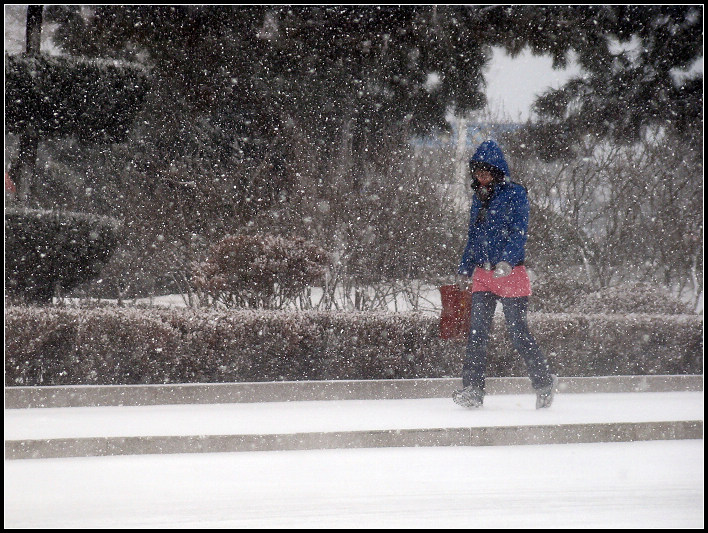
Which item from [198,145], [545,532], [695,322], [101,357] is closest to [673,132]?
[695,322]

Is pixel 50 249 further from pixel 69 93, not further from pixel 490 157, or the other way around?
pixel 490 157

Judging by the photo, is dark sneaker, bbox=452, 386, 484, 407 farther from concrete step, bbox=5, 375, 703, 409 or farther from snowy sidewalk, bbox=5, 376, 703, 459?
concrete step, bbox=5, 375, 703, 409

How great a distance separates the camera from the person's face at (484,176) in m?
5.86

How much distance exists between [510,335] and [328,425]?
1645 mm

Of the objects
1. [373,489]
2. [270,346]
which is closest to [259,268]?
[270,346]

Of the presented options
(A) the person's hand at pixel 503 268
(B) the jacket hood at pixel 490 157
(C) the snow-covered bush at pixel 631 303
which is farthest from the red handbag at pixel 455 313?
(C) the snow-covered bush at pixel 631 303

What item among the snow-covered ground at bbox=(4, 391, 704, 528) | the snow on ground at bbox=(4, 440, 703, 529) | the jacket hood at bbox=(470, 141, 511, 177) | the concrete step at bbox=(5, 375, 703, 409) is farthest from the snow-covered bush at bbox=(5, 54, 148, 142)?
the snow on ground at bbox=(4, 440, 703, 529)

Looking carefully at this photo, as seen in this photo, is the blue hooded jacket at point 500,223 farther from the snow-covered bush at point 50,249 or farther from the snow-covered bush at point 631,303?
the snow-covered bush at point 631,303

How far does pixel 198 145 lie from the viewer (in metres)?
12.7

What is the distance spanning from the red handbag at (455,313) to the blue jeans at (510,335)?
39cm

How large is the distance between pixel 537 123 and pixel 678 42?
8.25ft

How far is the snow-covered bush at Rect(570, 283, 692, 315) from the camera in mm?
10141

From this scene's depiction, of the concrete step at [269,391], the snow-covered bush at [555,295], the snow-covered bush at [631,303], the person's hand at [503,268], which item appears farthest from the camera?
the snow-covered bush at [555,295]

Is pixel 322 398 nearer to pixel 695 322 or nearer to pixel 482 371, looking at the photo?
pixel 482 371
